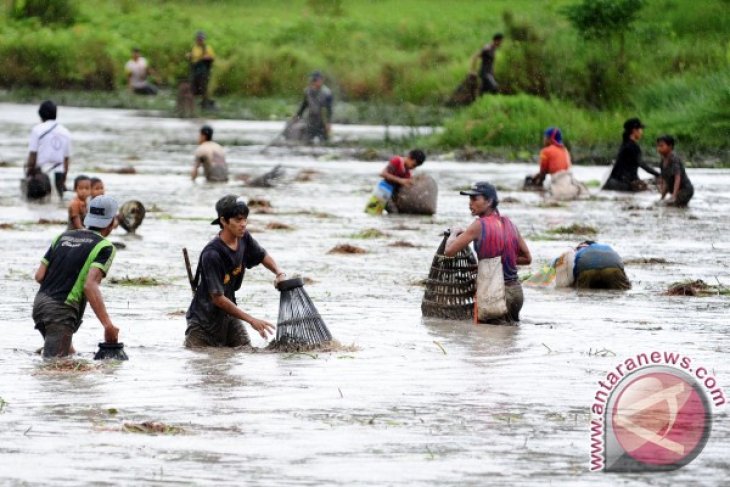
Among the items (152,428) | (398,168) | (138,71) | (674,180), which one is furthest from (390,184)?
(138,71)

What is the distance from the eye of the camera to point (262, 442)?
26.5ft

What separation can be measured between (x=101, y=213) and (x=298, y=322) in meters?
1.57

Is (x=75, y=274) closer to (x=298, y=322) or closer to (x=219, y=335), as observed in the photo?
(x=219, y=335)

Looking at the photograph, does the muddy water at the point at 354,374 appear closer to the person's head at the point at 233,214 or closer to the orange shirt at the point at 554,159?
the person's head at the point at 233,214

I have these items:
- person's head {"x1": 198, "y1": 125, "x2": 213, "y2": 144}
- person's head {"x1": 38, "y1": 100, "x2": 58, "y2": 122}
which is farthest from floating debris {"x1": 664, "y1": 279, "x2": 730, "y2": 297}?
person's head {"x1": 198, "y1": 125, "x2": 213, "y2": 144}

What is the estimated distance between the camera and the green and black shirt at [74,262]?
391 inches

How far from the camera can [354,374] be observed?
33.2 feet

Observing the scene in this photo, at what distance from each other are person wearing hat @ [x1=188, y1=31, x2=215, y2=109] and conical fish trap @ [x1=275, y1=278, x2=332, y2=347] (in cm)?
3157

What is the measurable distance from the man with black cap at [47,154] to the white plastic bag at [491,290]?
1027 centimetres

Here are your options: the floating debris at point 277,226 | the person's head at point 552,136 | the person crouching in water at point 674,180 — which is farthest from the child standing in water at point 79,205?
the person's head at point 552,136

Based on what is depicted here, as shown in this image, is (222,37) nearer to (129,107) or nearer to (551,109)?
(129,107)

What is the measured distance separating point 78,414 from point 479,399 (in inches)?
88.9

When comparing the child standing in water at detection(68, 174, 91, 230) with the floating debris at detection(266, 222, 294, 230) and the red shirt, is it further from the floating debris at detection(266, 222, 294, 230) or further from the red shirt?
the red shirt

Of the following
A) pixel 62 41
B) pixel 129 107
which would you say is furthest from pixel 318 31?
pixel 129 107
